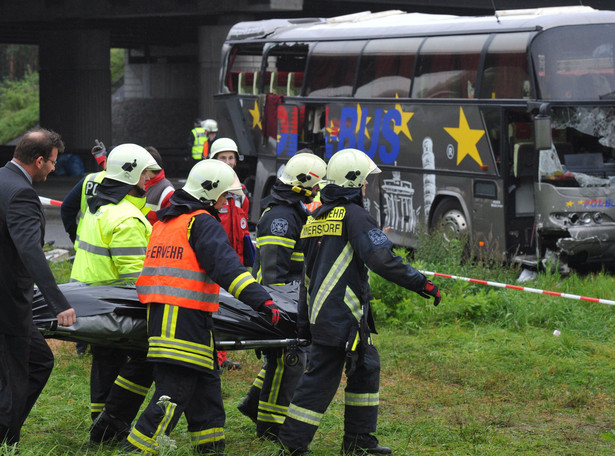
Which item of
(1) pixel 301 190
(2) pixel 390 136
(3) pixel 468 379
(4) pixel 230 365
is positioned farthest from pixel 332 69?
(1) pixel 301 190

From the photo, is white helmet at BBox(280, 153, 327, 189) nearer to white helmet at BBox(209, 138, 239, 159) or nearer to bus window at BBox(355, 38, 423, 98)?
white helmet at BBox(209, 138, 239, 159)

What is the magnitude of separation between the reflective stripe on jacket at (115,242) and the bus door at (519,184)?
6939 mm

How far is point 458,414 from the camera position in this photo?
275 inches

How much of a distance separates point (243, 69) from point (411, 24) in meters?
5.33

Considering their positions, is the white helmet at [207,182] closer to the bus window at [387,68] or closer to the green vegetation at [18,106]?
the bus window at [387,68]

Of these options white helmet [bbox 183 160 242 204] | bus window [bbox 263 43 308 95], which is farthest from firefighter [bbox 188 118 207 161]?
white helmet [bbox 183 160 242 204]

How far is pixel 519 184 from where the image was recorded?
12.6 metres

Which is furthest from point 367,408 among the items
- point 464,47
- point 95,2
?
point 95,2

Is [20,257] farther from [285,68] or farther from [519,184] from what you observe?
[285,68]

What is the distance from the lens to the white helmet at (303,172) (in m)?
6.76

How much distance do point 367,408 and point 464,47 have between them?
862cm

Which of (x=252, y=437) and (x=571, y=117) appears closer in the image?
(x=252, y=437)

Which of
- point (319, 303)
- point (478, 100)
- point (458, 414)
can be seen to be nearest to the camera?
point (319, 303)

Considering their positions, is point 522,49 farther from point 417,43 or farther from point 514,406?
point 514,406
